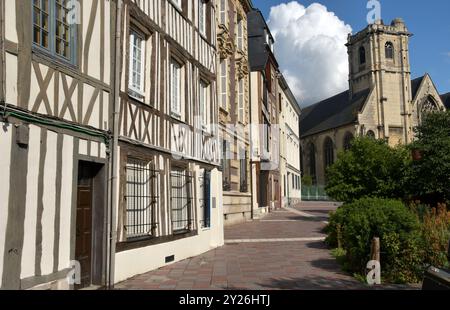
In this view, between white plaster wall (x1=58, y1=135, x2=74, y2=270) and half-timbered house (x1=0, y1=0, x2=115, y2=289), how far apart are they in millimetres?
13

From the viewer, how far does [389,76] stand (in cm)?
6425

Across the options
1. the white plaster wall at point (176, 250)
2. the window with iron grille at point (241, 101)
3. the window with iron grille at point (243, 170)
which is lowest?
the white plaster wall at point (176, 250)

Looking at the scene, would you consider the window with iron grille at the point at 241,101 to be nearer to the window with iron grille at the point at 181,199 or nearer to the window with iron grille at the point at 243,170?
the window with iron grille at the point at 243,170

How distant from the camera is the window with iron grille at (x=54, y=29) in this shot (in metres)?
5.62

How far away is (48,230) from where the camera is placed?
5.61 meters

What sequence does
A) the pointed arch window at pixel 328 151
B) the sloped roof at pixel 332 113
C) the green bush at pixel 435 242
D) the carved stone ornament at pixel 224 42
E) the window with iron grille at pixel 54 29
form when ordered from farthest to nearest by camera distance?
the pointed arch window at pixel 328 151 → the sloped roof at pixel 332 113 → the carved stone ornament at pixel 224 42 → the green bush at pixel 435 242 → the window with iron grille at pixel 54 29

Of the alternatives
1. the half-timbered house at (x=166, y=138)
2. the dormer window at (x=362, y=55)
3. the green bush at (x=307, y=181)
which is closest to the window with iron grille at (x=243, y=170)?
the half-timbered house at (x=166, y=138)

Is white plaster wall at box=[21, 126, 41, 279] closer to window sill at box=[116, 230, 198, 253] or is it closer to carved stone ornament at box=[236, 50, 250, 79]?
window sill at box=[116, 230, 198, 253]

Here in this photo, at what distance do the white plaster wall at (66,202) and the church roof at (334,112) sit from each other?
5883cm

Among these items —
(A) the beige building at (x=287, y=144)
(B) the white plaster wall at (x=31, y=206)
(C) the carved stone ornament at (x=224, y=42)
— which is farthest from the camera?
(A) the beige building at (x=287, y=144)

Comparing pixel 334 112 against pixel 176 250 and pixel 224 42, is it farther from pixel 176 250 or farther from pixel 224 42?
pixel 176 250

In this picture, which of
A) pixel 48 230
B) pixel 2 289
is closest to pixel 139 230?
pixel 48 230

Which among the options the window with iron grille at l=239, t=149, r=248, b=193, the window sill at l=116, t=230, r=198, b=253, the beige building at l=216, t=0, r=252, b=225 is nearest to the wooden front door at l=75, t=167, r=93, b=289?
the window sill at l=116, t=230, r=198, b=253

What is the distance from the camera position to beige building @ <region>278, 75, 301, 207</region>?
36.2 m
